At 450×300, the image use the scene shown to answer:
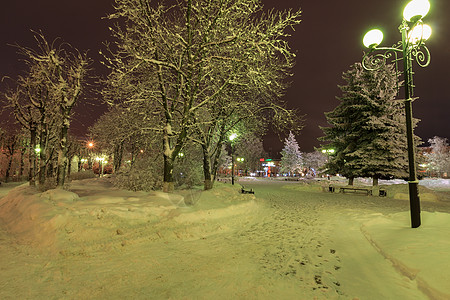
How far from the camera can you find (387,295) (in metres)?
3.22

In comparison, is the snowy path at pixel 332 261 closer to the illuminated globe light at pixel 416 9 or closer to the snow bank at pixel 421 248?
the snow bank at pixel 421 248

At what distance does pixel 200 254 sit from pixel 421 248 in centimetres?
442

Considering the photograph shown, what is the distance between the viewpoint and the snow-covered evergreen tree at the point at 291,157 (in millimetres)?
61938

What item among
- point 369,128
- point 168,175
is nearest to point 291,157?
point 369,128

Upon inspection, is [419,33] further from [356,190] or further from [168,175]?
[356,190]

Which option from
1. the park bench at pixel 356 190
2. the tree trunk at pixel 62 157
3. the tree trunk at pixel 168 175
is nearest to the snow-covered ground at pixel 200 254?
the tree trunk at pixel 168 175

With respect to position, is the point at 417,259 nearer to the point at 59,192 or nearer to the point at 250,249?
the point at 250,249

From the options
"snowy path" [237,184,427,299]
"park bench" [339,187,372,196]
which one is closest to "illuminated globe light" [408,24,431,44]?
"snowy path" [237,184,427,299]

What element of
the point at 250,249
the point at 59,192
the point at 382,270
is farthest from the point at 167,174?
the point at 382,270

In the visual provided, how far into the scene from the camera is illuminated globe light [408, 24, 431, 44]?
18.8 feet

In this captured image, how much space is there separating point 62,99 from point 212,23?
8676mm

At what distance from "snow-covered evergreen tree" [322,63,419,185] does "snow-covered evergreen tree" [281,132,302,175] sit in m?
40.1

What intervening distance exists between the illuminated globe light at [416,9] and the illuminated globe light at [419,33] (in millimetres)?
483

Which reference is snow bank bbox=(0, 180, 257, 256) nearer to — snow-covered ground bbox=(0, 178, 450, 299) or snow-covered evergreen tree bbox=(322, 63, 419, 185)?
snow-covered ground bbox=(0, 178, 450, 299)
